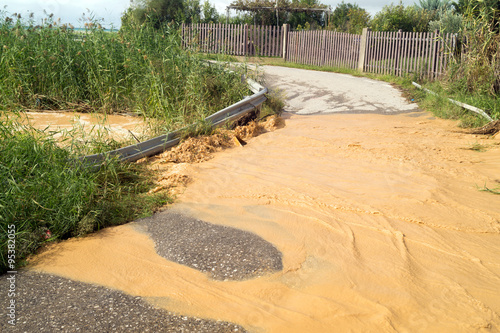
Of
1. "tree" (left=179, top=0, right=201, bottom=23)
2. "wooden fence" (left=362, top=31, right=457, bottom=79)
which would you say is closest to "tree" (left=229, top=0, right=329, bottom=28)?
"tree" (left=179, top=0, right=201, bottom=23)

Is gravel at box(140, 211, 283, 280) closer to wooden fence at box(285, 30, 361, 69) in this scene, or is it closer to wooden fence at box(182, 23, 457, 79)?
wooden fence at box(182, 23, 457, 79)

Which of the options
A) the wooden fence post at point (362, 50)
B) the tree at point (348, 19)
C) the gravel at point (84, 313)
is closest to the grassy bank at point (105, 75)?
the gravel at point (84, 313)

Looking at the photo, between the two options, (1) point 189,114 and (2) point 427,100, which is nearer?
(1) point 189,114

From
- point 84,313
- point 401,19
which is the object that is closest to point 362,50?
point 401,19

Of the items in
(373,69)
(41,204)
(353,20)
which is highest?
(353,20)

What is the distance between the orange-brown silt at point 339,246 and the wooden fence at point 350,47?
5.22 meters

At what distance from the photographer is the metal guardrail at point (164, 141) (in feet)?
18.5

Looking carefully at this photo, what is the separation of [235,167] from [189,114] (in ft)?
7.69

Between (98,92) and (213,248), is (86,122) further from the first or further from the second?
(213,248)

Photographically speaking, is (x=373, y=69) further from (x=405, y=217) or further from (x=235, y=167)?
(x=405, y=217)

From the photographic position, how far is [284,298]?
333 cm

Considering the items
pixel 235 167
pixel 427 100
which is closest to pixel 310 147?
pixel 235 167

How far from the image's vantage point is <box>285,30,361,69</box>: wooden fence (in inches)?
763

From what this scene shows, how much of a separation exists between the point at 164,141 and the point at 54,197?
2605 mm
